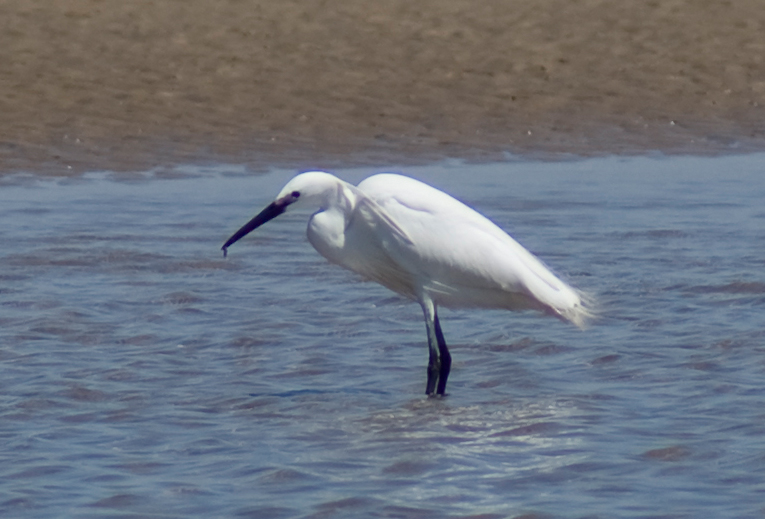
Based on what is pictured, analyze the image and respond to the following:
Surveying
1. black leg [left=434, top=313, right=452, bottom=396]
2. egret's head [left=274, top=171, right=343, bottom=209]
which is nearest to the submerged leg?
black leg [left=434, top=313, right=452, bottom=396]

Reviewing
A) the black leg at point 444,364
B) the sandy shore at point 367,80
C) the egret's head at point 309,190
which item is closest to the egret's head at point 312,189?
the egret's head at point 309,190

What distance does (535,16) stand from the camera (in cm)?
1565

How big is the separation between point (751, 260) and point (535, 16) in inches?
319

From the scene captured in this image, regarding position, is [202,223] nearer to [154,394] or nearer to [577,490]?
[154,394]

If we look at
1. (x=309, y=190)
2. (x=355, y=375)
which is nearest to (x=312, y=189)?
(x=309, y=190)

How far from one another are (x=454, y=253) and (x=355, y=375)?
2.20ft

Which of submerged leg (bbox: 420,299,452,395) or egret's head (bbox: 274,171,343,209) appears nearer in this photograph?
egret's head (bbox: 274,171,343,209)

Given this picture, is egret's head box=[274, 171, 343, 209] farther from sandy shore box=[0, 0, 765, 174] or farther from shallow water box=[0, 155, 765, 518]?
sandy shore box=[0, 0, 765, 174]

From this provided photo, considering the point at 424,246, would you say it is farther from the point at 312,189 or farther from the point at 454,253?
the point at 312,189

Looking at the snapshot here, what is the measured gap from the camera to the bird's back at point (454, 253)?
5.80 metres

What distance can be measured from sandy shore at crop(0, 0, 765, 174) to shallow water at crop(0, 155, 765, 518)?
1969 mm

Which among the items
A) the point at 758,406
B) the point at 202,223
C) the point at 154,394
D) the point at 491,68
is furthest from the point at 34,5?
the point at 758,406

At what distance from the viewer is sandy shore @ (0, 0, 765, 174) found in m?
11.8

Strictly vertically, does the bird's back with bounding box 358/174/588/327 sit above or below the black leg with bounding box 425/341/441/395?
above
